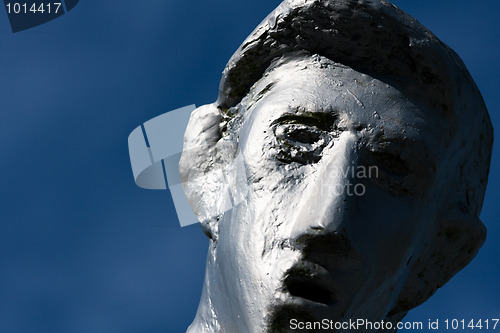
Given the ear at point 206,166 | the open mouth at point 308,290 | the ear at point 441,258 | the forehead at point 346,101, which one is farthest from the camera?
the ear at point 206,166

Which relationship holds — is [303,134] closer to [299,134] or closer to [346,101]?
[299,134]

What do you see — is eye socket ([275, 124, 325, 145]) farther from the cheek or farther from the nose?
the cheek

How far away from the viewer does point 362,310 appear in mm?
6234

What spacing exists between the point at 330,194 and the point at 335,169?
0.70 feet

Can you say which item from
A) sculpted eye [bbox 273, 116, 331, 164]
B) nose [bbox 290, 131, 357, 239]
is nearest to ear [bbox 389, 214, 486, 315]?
nose [bbox 290, 131, 357, 239]

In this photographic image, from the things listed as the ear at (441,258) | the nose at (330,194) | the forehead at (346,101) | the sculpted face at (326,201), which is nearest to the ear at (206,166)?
the sculpted face at (326,201)

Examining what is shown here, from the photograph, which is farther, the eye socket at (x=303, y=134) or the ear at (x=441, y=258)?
the ear at (x=441, y=258)

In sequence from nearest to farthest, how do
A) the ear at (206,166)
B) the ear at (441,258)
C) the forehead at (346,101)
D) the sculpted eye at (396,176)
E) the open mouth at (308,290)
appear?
1. the open mouth at (308,290)
2. the sculpted eye at (396,176)
3. the forehead at (346,101)
4. the ear at (441,258)
5. the ear at (206,166)

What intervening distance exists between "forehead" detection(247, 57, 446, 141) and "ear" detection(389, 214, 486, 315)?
624 mm

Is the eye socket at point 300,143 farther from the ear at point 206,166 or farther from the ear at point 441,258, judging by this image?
the ear at point 441,258

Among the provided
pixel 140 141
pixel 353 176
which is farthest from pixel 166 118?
pixel 353 176

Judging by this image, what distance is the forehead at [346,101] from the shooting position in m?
6.59

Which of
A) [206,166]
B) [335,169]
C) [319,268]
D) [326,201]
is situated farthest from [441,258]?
[206,166]

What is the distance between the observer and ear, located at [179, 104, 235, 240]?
6969 millimetres
